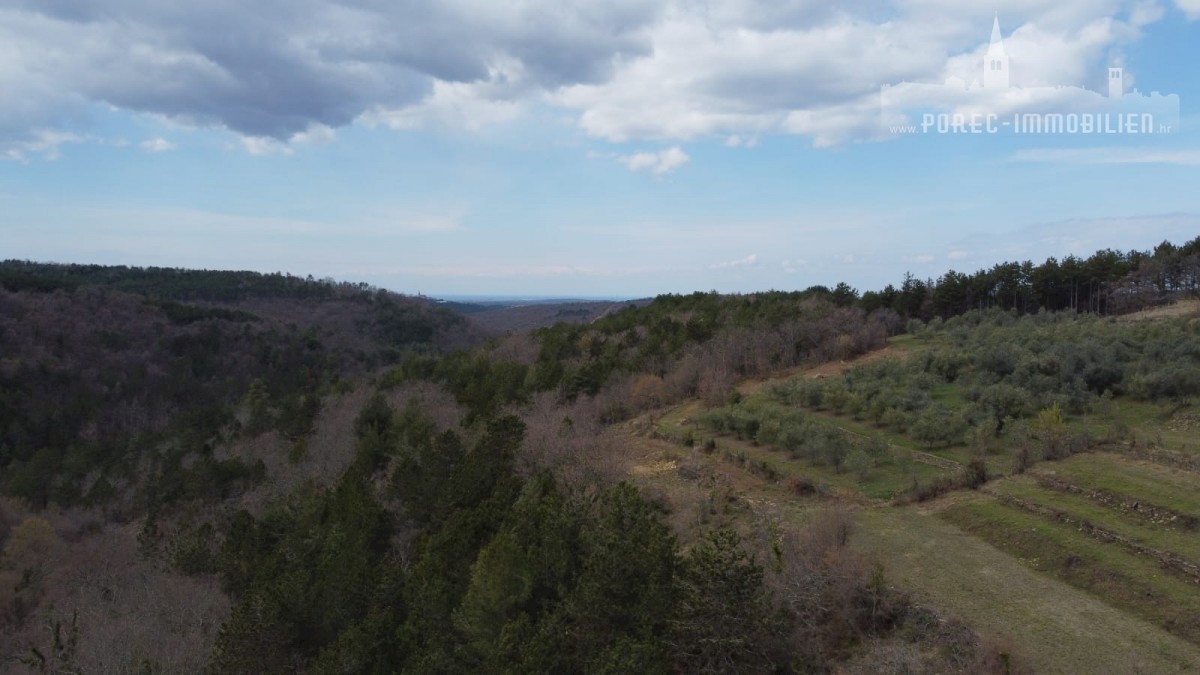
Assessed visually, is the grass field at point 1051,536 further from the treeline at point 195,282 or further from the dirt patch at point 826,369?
the treeline at point 195,282

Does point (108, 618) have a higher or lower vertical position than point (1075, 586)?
lower

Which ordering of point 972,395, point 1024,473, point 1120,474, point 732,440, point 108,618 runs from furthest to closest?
1. point 732,440
2. point 972,395
3. point 108,618
4. point 1024,473
5. point 1120,474

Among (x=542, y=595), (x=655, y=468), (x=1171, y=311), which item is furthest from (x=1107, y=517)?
(x=1171, y=311)

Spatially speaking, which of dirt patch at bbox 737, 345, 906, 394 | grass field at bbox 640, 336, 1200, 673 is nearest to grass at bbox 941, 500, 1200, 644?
grass field at bbox 640, 336, 1200, 673

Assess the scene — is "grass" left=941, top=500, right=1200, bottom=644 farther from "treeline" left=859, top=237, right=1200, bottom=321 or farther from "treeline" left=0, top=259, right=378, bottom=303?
"treeline" left=0, top=259, right=378, bottom=303

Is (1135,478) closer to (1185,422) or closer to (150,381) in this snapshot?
(1185,422)

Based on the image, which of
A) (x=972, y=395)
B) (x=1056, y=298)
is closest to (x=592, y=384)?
(x=972, y=395)

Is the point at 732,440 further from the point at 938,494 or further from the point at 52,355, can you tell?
the point at 52,355

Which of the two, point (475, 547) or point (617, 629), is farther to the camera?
point (475, 547)
